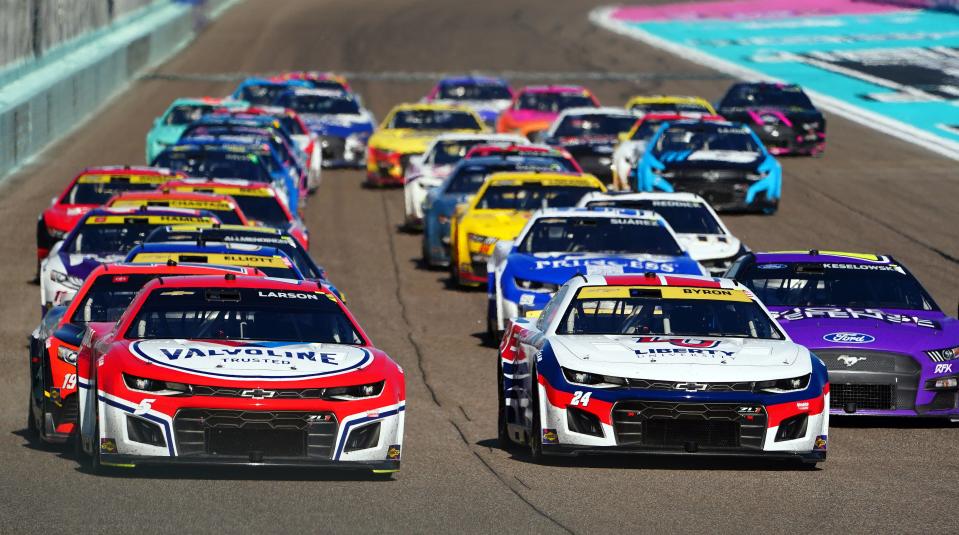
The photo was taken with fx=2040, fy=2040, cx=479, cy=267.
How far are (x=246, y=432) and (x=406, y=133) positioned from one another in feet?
76.8

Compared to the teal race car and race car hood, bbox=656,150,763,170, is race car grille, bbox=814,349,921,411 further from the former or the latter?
the teal race car

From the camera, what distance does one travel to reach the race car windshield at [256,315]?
12.3 meters

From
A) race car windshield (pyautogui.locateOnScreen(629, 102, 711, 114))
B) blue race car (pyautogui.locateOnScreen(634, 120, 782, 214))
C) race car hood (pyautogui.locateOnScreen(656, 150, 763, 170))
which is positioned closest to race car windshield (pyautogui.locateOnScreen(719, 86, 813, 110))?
race car windshield (pyautogui.locateOnScreen(629, 102, 711, 114))

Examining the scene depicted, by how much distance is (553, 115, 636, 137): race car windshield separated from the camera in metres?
34.2

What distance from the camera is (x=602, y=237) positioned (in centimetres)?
1945

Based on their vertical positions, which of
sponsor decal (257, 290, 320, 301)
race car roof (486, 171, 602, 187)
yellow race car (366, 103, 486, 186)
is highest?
sponsor decal (257, 290, 320, 301)

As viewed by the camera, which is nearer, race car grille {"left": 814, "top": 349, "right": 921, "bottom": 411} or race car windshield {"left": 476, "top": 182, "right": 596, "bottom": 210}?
race car grille {"left": 814, "top": 349, "right": 921, "bottom": 411}

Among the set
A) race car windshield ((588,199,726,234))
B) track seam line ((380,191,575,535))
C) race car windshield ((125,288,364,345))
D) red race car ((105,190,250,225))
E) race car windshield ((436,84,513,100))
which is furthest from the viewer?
race car windshield ((436,84,513,100))

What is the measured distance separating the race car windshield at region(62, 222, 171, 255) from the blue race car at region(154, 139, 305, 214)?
6.98 meters

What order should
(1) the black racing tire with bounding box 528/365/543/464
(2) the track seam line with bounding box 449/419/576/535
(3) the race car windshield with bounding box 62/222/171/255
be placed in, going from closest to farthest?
(2) the track seam line with bounding box 449/419/576/535
(1) the black racing tire with bounding box 528/365/543/464
(3) the race car windshield with bounding box 62/222/171/255

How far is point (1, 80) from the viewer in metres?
36.0

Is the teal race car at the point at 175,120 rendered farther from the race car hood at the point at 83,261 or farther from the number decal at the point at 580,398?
the number decal at the point at 580,398

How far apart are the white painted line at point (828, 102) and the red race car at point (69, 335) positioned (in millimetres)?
24746

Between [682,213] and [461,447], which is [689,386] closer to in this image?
[461,447]
